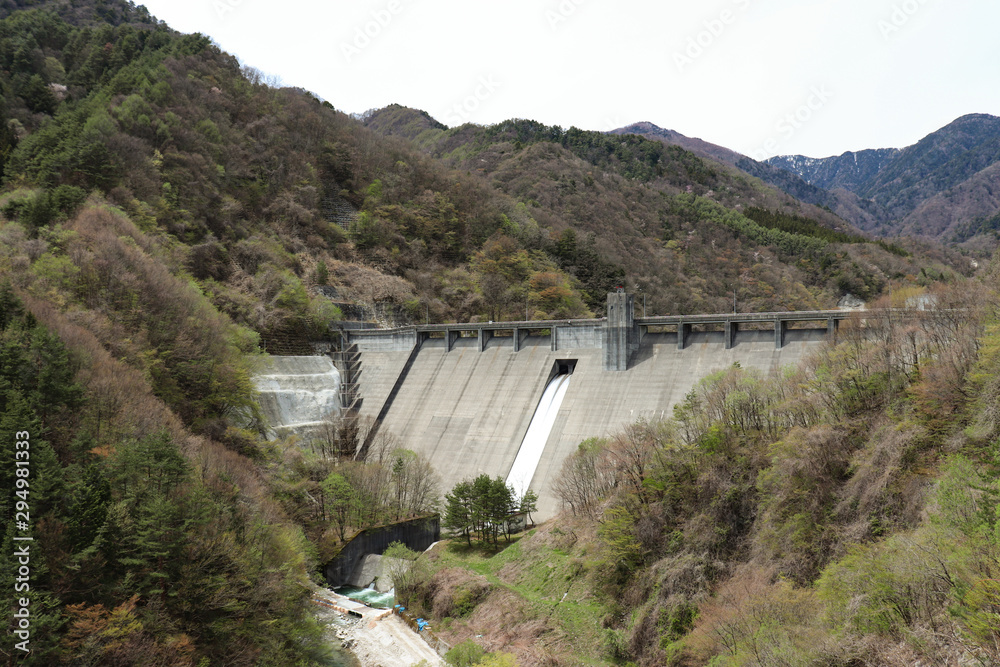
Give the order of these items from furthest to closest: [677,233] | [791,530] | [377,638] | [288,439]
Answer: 1. [677,233]
2. [288,439]
3. [377,638]
4. [791,530]

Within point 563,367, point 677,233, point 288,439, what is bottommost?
point 288,439

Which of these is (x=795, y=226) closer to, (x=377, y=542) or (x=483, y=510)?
(x=483, y=510)

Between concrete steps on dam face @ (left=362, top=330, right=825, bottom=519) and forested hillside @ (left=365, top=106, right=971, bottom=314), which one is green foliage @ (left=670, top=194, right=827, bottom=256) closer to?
forested hillside @ (left=365, top=106, right=971, bottom=314)

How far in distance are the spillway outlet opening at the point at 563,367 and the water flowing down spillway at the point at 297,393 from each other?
1596cm

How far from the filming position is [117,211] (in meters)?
43.3

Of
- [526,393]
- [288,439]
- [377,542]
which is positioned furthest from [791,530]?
[288,439]

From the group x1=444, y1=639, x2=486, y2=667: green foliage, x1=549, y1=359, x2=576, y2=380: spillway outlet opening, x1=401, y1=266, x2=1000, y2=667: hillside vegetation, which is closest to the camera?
x1=401, y1=266, x2=1000, y2=667: hillside vegetation

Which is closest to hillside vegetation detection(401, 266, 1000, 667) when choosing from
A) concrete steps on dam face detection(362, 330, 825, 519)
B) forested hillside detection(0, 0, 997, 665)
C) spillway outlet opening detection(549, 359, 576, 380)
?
forested hillside detection(0, 0, 997, 665)

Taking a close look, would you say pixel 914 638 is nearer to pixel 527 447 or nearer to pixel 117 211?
pixel 527 447

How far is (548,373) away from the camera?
4056 cm

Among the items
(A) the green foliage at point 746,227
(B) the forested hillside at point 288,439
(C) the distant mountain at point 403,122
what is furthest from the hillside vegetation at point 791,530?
(C) the distant mountain at point 403,122

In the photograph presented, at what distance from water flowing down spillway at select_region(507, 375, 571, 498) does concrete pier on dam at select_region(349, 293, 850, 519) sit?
0.36 m

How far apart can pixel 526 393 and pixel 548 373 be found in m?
1.88

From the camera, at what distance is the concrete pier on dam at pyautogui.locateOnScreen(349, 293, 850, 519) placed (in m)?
34.4
